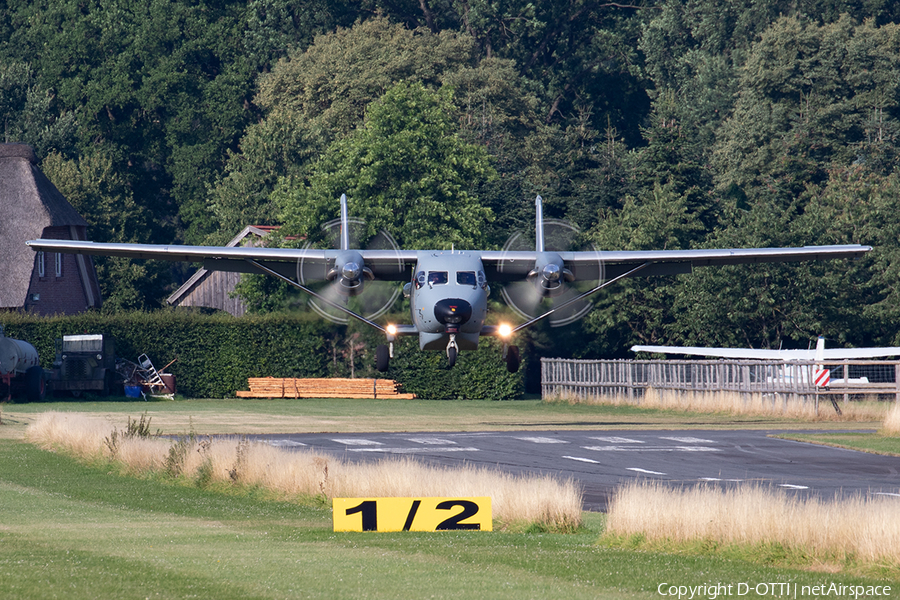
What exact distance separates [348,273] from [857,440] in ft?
51.3

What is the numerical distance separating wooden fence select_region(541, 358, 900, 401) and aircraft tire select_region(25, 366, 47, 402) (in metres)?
23.3

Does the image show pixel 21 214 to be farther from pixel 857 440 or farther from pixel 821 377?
pixel 857 440

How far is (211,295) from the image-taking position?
2830 inches

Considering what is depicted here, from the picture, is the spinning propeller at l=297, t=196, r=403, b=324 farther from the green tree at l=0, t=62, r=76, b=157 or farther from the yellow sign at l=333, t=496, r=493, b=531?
the green tree at l=0, t=62, r=76, b=157

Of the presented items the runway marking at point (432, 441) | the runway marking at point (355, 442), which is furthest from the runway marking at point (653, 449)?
the runway marking at point (355, 442)

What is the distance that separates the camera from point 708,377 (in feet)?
161

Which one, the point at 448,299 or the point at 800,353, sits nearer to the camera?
the point at 448,299

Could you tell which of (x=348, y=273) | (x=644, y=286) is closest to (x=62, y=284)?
(x=644, y=286)

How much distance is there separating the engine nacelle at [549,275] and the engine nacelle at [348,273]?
5.38 metres

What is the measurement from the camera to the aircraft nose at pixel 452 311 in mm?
32375

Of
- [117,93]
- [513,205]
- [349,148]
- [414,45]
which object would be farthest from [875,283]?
[117,93]

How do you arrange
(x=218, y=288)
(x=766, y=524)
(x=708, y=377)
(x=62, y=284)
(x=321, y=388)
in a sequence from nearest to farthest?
(x=766, y=524) → (x=708, y=377) → (x=321, y=388) → (x=62, y=284) → (x=218, y=288)

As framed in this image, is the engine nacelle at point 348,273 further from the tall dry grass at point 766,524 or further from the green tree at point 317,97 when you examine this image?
the green tree at point 317,97

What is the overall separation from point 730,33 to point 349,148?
35633 mm
